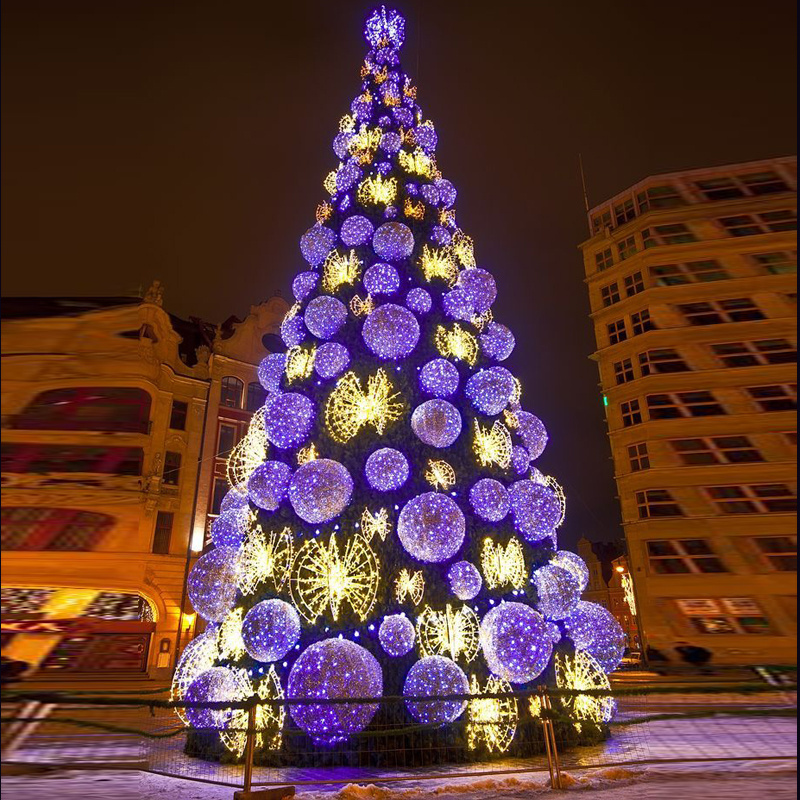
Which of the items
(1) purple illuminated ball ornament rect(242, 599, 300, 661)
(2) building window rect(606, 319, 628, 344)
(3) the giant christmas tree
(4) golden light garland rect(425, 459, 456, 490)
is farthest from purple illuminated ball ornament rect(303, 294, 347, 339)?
(2) building window rect(606, 319, 628, 344)

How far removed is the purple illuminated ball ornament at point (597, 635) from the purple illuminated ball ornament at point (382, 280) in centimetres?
549

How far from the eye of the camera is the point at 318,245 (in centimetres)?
898

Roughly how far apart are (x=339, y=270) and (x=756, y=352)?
6.66 metres

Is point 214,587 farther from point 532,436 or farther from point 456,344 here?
point 532,436

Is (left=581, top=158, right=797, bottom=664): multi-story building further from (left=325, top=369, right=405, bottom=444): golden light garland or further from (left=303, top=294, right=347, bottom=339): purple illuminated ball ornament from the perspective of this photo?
(left=303, top=294, right=347, bottom=339): purple illuminated ball ornament

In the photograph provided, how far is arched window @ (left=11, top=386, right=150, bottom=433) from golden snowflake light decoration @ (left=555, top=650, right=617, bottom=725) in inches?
272

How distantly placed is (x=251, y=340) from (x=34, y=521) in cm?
2539

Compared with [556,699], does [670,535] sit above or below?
above

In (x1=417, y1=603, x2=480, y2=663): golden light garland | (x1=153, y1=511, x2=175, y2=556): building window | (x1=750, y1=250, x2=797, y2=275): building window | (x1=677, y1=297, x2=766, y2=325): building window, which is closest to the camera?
(x1=750, y1=250, x2=797, y2=275): building window

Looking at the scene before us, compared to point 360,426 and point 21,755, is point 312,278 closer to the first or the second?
point 360,426

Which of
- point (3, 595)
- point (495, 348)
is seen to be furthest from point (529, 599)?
point (3, 595)

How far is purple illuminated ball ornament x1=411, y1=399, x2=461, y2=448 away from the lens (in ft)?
23.1

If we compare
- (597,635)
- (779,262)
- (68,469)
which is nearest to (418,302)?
(597,635)

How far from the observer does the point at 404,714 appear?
19.8 feet
